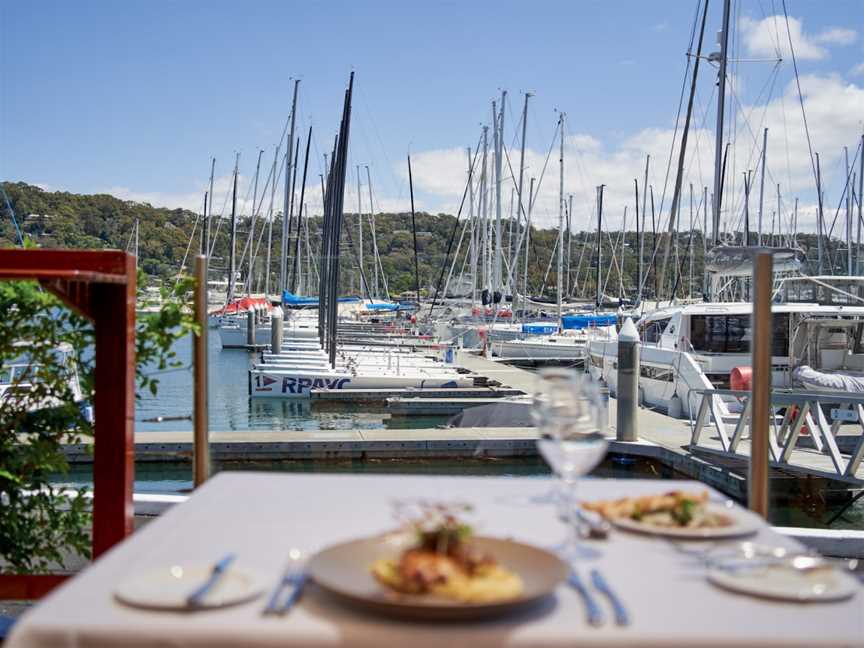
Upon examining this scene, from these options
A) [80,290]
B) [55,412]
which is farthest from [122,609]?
[55,412]

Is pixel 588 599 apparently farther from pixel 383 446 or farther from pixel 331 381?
pixel 331 381

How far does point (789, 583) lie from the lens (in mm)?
1735

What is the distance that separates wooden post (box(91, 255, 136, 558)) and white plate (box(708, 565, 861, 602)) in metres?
2.29

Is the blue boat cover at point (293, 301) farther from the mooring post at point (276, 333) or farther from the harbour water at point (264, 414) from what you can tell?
the harbour water at point (264, 414)

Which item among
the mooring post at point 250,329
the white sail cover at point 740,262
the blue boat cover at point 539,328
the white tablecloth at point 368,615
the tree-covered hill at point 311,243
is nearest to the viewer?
the white tablecloth at point 368,615

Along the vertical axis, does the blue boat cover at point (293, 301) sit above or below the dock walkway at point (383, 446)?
above

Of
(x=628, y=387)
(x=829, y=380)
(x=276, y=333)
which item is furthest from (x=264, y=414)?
(x=829, y=380)

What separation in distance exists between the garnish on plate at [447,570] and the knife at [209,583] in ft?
0.94

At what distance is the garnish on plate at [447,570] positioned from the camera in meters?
1.56

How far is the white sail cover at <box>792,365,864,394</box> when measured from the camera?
1362cm

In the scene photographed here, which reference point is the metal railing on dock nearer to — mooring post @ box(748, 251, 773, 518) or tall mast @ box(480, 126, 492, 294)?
mooring post @ box(748, 251, 773, 518)

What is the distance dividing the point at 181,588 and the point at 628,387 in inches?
414

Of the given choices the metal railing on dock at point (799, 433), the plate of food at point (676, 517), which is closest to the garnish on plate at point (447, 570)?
the plate of food at point (676, 517)

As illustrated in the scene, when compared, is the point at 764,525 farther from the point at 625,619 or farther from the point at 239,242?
the point at 239,242
